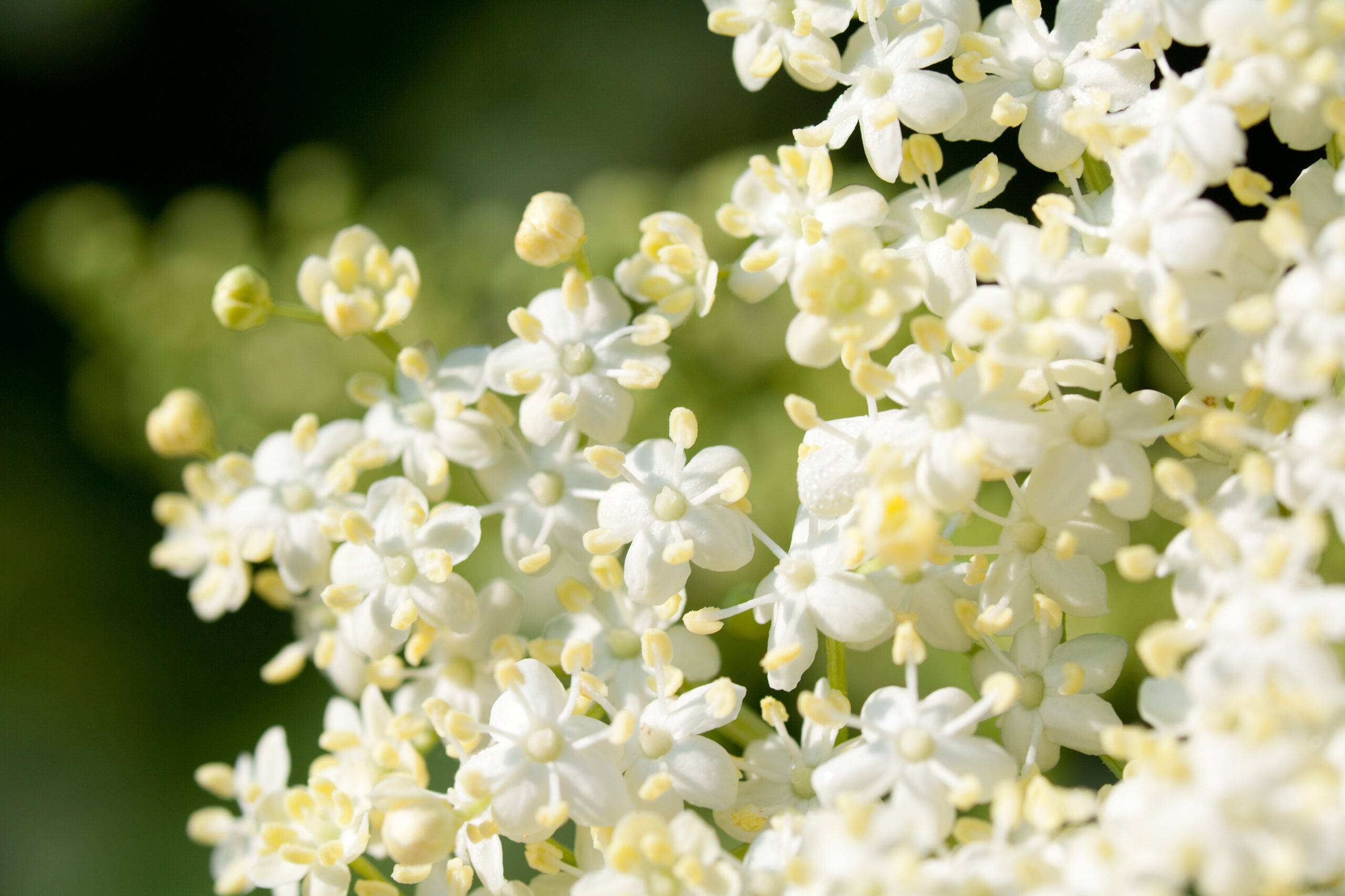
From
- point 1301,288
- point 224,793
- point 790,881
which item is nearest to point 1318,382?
point 1301,288

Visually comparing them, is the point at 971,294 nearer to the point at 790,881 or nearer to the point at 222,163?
the point at 790,881

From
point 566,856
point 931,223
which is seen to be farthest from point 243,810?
point 931,223

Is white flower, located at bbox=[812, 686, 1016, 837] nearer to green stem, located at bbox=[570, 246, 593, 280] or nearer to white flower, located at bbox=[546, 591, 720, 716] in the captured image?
white flower, located at bbox=[546, 591, 720, 716]

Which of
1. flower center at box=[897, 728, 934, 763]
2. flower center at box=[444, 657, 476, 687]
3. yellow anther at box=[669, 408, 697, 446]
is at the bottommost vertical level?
flower center at box=[444, 657, 476, 687]

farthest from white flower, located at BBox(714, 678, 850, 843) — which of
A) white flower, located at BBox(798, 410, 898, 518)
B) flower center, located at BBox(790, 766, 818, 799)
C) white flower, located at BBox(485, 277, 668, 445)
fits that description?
white flower, located at BBox(485, 277, 668, 445)

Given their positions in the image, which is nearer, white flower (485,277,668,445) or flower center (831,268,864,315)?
flower center (831,268,864,315)

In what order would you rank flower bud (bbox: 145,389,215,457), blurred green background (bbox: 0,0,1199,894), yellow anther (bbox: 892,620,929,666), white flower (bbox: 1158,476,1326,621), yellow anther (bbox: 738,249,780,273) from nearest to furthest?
white flower (bbox: 1158,476,1326,621) < yellow anther (bbox: 892,620,929,666) < yellow anther (bbox: 738,249,780,273) < flower bud (bbox: 145,389,215,457) < blurred green background (bbox: 0,0,1199,894)

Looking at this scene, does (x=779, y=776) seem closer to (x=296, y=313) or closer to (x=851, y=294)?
(x=851, y=294)
